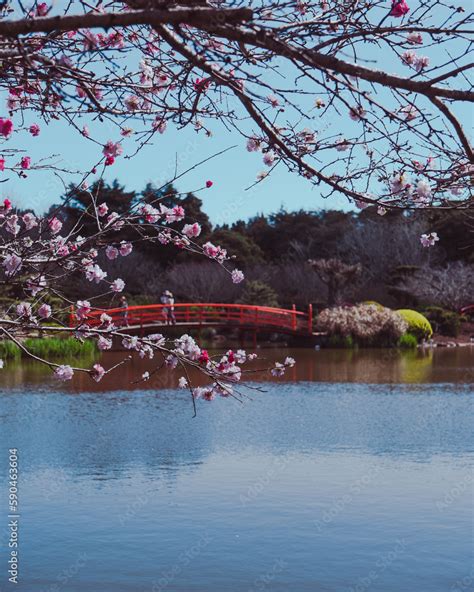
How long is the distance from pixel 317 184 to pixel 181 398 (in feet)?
27.2

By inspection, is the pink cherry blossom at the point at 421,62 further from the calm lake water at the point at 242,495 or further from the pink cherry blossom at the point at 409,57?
the calm lake water at the point at 242,495

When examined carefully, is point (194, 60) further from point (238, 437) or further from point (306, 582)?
point (238, 437)

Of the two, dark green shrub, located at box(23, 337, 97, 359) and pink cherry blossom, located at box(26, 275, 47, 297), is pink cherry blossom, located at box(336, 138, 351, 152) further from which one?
dark green shrub, located at box(23, 337, 97, 359)

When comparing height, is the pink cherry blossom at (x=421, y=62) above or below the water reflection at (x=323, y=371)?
above

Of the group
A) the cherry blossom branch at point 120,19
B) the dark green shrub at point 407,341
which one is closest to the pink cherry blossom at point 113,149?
the cherry blossom branch at point 120,19

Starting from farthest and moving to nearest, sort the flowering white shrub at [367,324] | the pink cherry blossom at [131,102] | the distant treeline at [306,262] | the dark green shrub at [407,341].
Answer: the distant treeline at [306,262]
the dark green shrub at [407,341]
the flowering white shrub at [367,324]
the pink cherry blossom at [131,102]

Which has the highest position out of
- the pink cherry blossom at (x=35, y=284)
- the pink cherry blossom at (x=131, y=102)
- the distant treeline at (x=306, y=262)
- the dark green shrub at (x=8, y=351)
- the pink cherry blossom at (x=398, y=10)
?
the distant treeline at (x=306, y=262)

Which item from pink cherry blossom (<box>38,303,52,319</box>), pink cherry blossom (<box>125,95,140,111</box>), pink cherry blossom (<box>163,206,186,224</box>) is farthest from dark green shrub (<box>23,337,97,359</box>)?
pink cherry blossom (<box>125,95,140,111</box>)

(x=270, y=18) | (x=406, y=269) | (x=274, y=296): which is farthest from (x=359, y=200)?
Result: (x=406, y=269)

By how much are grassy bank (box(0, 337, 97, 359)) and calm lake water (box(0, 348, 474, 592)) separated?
19.1 feet

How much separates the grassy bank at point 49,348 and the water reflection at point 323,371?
0.32m

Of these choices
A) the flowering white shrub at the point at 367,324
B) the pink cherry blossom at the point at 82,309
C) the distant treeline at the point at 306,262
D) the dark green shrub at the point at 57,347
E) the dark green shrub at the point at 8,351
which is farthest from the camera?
the distant treeline at the point at 306,262

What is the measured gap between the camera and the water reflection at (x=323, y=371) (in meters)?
14.0

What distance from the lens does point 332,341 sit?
72.6 feet
